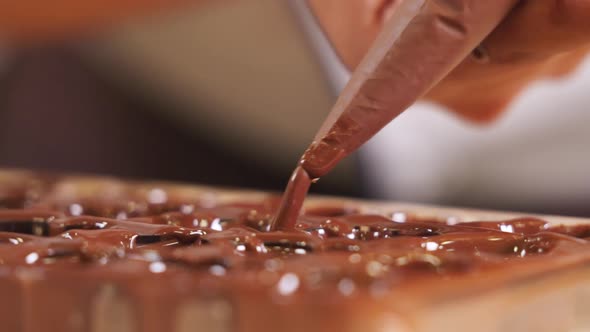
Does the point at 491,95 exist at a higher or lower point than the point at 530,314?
higher

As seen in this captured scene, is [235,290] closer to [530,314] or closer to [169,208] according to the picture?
[530,314]

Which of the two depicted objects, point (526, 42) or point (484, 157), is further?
point (484, 157)

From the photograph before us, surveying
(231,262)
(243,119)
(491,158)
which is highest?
(243,119)

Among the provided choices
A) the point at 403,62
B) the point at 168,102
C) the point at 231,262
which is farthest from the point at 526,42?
the point at 168,102

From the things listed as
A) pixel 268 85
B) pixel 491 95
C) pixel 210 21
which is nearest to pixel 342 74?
pixel 268 85

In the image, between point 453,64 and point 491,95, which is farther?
point 491,95

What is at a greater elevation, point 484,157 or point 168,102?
point 168,102

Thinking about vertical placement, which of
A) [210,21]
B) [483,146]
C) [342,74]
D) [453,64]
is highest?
[210,21]

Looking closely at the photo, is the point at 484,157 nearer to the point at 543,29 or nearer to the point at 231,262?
the point at 543,29

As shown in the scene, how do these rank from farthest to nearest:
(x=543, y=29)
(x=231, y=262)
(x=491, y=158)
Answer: (x=491, y=158) < (x=543, y=29) < (x=231, y=262)
